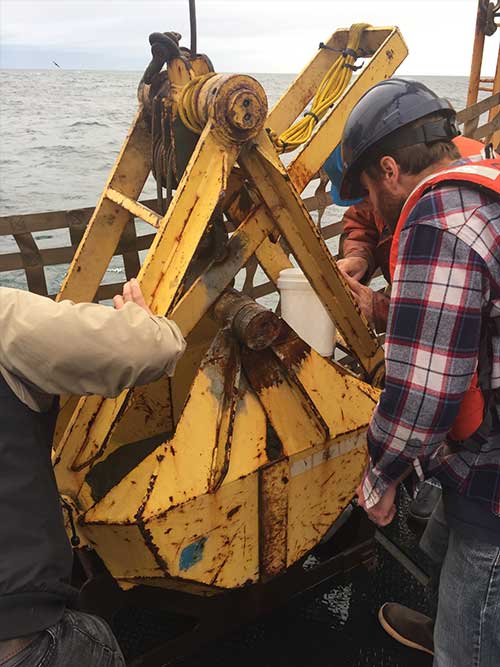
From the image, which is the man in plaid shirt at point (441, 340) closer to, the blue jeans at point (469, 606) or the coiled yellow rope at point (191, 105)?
the blue jeans at point (469, 606)

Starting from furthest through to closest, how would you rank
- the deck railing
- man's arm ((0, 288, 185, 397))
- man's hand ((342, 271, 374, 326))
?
the deck railing < man's hand ((342, 271, 374, 326)) < man's arm ((0, 288, 185, 397))

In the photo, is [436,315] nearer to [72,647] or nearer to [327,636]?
[72,647]

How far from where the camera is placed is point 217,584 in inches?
83.5

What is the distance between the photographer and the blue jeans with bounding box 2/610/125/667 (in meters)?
1.43

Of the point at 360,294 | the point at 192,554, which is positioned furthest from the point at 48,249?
the point at 192,554

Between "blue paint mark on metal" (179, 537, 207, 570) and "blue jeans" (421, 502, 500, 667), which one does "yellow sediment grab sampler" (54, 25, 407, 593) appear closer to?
"blue paint mark on metal" (179, 537, 207, 570)

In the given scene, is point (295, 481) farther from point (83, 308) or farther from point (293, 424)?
point (83, 308)

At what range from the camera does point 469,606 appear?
1678 millimetres

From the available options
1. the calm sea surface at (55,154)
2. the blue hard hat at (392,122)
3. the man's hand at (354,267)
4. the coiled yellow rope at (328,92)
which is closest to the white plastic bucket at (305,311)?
the man's hand at (354,267)

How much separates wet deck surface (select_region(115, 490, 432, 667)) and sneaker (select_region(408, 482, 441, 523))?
327 mm

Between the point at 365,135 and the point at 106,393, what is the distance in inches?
39.7

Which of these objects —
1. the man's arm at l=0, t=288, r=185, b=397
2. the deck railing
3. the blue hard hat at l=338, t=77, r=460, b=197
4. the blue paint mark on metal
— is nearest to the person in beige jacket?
the man's arm at l=0, t=288, r=185, b=397

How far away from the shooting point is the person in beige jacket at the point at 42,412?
128 centimetres

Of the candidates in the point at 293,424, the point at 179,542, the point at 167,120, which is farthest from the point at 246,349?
the point at 167,120
